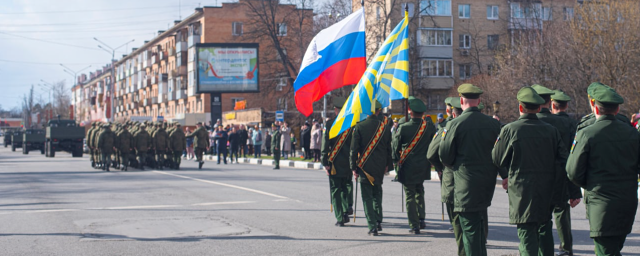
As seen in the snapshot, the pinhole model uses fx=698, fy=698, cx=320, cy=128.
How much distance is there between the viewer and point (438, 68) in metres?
61.0

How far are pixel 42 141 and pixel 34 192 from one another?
129 ft

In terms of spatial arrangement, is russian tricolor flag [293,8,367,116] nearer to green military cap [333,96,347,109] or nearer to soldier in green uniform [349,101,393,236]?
green military cap [333,96,347,109]

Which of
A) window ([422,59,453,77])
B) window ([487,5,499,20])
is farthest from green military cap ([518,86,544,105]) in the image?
window ([487,5,499,20])

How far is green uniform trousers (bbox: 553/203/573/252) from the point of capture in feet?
24.5

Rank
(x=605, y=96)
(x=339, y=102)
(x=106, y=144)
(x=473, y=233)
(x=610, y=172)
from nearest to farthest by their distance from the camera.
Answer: (x=610, y=172), (x=605, y=96), (x=473, y=233), (x=339, y=102), (x=106, y=144)

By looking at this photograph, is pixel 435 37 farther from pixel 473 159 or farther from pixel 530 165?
pixel 530 165

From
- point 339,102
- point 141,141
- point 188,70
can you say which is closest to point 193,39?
point 188,70

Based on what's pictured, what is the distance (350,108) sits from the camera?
962 centimetres

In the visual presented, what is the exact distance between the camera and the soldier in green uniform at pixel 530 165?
239 inches

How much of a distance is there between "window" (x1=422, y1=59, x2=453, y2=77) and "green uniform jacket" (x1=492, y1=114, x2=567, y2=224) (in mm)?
54822

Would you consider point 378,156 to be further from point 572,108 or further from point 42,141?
point 42,141

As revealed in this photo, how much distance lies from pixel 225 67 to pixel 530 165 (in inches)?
1625

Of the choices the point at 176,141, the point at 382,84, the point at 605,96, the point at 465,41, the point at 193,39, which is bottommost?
the point at 176,141

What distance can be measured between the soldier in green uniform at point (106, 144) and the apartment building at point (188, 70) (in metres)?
23.5
